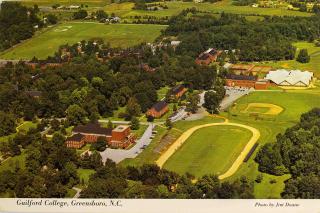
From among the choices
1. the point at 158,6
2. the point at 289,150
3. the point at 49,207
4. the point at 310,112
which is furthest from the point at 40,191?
the point at 158,6

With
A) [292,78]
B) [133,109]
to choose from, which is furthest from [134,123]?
[292,78]

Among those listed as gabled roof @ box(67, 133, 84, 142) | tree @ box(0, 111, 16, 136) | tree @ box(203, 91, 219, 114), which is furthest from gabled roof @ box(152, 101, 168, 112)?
tree @ box(0, 111, 16, 136)

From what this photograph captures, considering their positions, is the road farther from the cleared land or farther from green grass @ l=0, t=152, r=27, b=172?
the cleared land

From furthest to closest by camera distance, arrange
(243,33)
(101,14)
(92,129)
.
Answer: (243,33), (101,14), (92,129)

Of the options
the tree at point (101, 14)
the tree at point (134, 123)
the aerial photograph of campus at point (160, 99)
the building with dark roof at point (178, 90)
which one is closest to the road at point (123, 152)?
the aerial photograph of campus at point (160, 99)

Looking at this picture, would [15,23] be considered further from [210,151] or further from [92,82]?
[210,151]

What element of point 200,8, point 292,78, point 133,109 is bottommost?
point 133,109

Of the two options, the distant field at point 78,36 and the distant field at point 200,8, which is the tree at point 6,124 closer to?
the distant field at point 78,36
